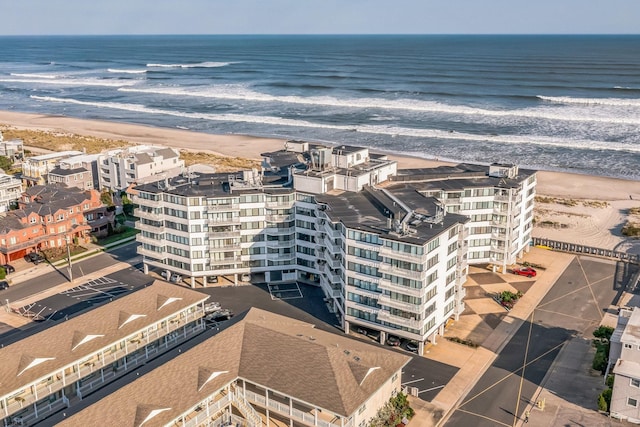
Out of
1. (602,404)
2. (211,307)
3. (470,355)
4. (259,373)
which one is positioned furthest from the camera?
(211,307)

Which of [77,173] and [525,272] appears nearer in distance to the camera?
[525,272]

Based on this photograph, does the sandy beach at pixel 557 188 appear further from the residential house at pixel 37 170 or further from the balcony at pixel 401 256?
the balcony at pixel 401 256

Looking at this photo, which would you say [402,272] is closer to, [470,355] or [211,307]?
[470,355]

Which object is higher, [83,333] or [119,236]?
[83,333]

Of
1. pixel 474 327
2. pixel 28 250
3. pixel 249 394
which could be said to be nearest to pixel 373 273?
pixel 474 327

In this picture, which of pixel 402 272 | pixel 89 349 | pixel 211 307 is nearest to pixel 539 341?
pixel 402 272

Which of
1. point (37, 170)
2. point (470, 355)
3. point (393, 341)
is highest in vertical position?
point (37, 170)

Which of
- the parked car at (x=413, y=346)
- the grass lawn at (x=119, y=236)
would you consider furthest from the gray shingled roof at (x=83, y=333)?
the grass lawn at (x=119, y=236)

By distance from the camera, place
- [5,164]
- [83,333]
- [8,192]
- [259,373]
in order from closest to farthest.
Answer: [259,373] < [83,333] < [8,192] < [5,164]

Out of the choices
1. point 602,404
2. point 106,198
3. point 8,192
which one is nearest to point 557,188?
point 602,404
